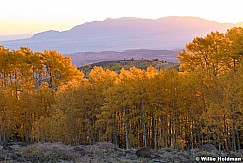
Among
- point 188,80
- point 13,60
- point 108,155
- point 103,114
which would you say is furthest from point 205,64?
point 13,60

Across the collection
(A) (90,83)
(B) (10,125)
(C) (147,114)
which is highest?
(A) (90,83)

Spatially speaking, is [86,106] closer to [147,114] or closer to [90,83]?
[90,83]

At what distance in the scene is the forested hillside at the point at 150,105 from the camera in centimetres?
3234

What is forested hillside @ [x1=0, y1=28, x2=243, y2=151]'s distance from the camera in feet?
106

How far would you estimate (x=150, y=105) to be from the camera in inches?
1447

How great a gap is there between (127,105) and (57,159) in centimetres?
2110

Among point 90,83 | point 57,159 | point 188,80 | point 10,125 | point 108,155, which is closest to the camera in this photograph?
point 57,159

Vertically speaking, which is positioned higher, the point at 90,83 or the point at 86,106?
the point at 90,83

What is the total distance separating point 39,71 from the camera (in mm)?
54906

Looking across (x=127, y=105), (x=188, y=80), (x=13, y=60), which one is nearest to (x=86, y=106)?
(x=127, y=105)

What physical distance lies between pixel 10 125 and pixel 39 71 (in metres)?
11.0

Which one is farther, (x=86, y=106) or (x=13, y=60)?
(x=13, y=60)

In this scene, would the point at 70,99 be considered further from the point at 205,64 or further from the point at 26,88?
the point at 205,64

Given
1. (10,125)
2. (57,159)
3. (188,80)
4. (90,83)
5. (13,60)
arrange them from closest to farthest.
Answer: (57,159) → (188,80) → (90,83) → (10,125) → (13,60)
